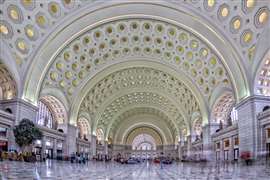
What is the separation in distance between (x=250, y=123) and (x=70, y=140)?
24.0 m

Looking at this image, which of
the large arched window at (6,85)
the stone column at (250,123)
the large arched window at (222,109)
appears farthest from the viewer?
the large arched window at (222,109)

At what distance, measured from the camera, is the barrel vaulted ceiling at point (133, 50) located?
1022 inches

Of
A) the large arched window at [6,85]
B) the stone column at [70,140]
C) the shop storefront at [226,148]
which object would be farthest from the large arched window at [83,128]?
the shop storefront at [226,148]

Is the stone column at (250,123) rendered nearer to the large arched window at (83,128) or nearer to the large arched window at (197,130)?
the large arched window at (197,130)

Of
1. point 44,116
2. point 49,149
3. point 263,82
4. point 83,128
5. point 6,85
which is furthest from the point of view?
point 83,128

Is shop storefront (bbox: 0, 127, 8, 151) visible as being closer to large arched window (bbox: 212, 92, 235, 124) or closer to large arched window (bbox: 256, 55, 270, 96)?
large arched window (bbox: 256, 55, 270, 96)

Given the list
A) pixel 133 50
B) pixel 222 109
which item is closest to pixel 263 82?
pixel 222 109

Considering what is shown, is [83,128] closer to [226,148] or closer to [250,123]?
[226,148]

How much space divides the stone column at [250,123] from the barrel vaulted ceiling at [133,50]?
108 cm

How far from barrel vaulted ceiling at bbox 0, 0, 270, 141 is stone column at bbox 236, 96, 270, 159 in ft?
3.55

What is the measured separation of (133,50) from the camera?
38125 millimetres

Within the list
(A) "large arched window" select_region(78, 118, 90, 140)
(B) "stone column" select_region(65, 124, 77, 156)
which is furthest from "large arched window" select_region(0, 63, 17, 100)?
(A) "large arched window" select_region(78, 118, 90, 140)

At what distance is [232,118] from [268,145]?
44.7ft

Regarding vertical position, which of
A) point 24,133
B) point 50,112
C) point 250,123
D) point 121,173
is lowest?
point 121,173
